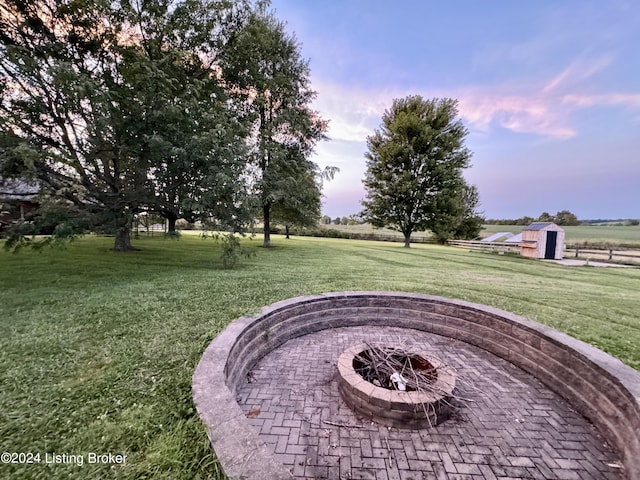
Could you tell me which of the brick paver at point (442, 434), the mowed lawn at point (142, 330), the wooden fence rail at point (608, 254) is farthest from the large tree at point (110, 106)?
the wooden fence rail at point (608, 254)

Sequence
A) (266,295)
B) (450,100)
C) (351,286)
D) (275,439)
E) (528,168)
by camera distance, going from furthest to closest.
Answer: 1. (450,100)
2. (528,168)
3. (351,286)
4. (266,295)
5. (275,439)

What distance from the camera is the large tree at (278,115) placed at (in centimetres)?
1035

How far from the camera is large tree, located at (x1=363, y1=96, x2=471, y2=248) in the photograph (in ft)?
52.7

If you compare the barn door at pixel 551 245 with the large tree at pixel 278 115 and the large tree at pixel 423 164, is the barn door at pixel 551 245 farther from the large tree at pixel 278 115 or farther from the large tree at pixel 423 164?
the large tree at pixel 278 115

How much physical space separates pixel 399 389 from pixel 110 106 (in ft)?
24.8

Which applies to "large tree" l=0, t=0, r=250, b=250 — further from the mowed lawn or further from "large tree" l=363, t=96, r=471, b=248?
"large tree" l=363, t=96, r=471, b=248

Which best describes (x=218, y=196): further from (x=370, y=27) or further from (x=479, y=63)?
(x=479, y=63)

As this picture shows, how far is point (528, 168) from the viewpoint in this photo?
14164 mm

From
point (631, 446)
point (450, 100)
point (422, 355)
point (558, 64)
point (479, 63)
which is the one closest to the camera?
point (631, 446)

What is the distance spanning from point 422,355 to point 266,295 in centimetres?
294

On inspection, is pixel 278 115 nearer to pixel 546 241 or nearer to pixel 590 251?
pixel 546 241

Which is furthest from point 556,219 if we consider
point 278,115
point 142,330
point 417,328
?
point 142,330

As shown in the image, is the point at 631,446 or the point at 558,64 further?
the point at 558,64

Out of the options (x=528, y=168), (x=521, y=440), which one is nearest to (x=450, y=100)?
(x=528, y=168)
